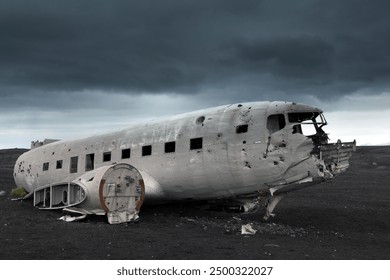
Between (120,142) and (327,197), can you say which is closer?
(120,142)

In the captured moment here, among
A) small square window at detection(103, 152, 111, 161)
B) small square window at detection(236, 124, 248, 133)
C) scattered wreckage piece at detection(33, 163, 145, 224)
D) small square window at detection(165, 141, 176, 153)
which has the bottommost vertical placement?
scattered wreckage piece at detection(33, 163, 145, 224)

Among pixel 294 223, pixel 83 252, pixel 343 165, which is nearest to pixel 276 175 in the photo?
pixel 343 165

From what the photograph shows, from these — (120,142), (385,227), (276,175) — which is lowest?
(385,227)

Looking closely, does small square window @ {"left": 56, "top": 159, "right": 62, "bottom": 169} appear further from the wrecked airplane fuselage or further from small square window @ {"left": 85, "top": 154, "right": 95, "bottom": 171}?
the wrecked airplane fuselage

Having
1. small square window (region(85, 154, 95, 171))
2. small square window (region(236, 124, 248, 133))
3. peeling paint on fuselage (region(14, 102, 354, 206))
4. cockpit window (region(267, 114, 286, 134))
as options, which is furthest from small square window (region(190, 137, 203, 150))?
small square window (region(85, 154, 95, 171))

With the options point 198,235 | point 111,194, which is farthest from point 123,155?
point 198,235

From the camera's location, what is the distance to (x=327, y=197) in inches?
1198

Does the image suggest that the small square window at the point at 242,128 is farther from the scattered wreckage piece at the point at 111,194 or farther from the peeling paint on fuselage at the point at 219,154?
the scattered wreckage piece at the point at 111,194

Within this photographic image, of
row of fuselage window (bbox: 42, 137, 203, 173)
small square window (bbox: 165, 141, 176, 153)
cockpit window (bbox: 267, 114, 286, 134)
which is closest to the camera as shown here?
cockpit window (bbox: 267, 114, 286, 134)

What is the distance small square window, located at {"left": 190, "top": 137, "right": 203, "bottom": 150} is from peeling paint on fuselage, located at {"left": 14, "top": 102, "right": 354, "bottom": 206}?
0.13m

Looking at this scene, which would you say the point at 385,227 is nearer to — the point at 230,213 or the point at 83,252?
the point at 230,213

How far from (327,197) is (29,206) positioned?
20.7 metres

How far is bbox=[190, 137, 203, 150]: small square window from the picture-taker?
54.7ft

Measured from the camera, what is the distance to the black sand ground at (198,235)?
11633mm
